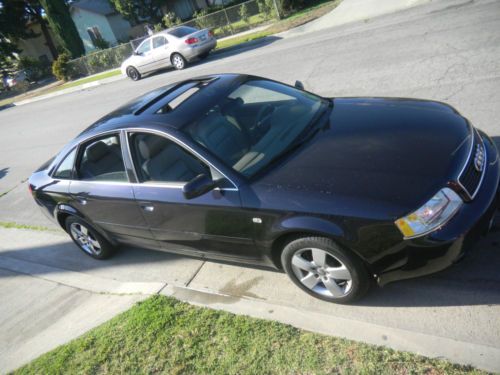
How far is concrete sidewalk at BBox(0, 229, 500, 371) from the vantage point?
2725 millimetres

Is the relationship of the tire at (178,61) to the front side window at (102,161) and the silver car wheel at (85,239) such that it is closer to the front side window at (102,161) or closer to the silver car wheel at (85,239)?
the silver car wheel at (85,239)

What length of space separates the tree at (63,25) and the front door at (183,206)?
33336mm

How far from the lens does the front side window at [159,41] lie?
16.3m

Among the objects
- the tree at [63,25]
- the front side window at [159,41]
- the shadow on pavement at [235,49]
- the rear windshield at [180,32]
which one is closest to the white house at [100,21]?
the tree at [63,25]

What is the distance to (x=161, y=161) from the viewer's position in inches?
146

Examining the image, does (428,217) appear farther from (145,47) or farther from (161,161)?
(145,47)

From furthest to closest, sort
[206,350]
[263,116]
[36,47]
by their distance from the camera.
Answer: [36,47] < [263,116] < [206,350]

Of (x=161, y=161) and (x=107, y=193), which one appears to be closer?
(x=161, y=161)

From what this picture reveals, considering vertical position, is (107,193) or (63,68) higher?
(63,68)

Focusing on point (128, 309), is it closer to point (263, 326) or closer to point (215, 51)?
point (263, 326)

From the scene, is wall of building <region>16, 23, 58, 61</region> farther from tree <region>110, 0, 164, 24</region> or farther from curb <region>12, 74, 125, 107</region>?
curb <region>12, 74, 125, 107</region>

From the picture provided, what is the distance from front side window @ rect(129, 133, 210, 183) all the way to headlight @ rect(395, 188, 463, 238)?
1.58 m

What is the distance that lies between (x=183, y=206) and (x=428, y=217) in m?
1.97

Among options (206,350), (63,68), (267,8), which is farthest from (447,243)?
(63,68)
